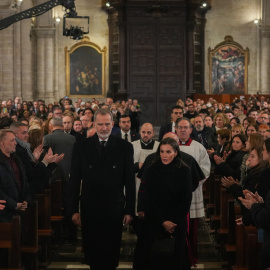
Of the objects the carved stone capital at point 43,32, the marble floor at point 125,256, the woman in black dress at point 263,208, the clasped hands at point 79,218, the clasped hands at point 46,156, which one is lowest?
the marble floor at point 125,256

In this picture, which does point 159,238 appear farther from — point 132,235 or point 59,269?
point 132,235

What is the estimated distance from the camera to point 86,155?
6816 millimetres

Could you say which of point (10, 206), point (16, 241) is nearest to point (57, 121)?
point (10, 206)

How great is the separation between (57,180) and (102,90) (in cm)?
2366

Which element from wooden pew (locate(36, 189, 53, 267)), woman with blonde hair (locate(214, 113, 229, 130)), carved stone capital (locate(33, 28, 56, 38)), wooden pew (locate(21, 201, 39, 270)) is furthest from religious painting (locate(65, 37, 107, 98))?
wooden pew (locate(21, 201, 39, 270))

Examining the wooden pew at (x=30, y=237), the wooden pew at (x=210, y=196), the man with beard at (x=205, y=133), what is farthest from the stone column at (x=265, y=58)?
the wooden pew at (x=30, y=237)

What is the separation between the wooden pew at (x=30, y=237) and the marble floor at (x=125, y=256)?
71cm

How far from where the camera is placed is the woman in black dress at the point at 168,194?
6992 millimetres

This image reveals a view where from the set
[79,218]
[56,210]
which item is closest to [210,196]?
[56,210]

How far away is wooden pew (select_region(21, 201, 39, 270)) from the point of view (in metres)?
7.78

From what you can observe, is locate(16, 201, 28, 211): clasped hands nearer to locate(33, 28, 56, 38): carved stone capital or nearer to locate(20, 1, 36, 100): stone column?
locate(20, 1, 36, 100): stone column

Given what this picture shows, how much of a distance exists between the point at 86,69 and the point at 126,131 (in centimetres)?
2182

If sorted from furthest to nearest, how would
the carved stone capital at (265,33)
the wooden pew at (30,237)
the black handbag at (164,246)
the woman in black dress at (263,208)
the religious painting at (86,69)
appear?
the religious painting at (86,69)
the carved stone capital at (265,33)
the wooden pew at (30,237)
the black handbag at (164,246)
the woman in black dress at (263,208)

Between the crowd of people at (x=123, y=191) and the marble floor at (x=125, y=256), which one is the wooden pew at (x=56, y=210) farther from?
Result: the crowd of people at (x=123, y=191)
